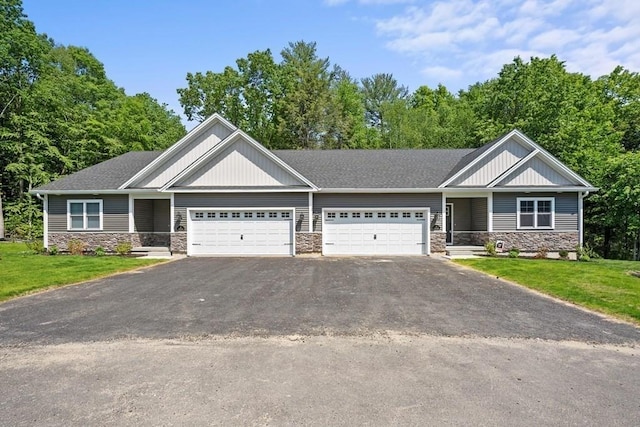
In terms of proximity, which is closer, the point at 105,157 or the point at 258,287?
the point at 258,287

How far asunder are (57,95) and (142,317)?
32.1 m

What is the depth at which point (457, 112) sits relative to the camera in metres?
38.4

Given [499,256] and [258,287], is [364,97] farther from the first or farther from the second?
[258,287]

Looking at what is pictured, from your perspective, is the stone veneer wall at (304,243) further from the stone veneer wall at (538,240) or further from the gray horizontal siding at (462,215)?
the stone veneer wall at (538,240)

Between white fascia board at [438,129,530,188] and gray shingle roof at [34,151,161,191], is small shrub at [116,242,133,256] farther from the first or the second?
white fascia board at [438,129,530,188]

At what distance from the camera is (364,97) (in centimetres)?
4506

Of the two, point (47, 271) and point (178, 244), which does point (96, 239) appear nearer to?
point (178, 244)

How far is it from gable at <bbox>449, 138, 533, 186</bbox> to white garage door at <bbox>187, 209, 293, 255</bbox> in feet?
26.9

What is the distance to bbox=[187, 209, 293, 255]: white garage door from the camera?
17.9 m

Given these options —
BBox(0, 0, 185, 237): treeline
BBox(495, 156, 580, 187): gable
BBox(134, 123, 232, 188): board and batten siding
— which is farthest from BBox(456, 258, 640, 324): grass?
BBox(0, 0, 185, 237): treeline

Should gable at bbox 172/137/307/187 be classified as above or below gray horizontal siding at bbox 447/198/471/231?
above

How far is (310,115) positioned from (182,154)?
19678 millimetres

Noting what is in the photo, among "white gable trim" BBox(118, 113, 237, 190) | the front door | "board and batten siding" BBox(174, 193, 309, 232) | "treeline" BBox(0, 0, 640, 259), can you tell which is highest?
"treeline" BBox(0, 0, 640, 259)

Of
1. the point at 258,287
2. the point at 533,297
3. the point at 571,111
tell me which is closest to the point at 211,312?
the point at 258,287
